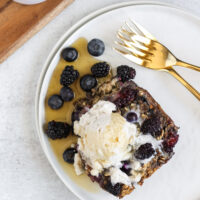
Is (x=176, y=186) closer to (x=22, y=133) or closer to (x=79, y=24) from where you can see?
(x=22, y=133)

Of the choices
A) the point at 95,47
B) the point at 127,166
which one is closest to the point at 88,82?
the point at 95,47

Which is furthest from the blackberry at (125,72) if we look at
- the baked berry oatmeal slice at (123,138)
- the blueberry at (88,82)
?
the blueberry at (88,82)

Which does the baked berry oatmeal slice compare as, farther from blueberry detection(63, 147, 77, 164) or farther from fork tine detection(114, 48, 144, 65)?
fork tine detection(114, 48, 144, 65)

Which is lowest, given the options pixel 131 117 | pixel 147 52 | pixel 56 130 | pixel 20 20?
pixel 56 130

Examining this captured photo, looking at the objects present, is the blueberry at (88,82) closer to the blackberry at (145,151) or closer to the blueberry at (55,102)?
the blueberry at (55,102)

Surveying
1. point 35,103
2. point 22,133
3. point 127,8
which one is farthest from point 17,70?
point 127,8

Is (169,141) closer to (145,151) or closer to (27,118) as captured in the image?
(145,151)
